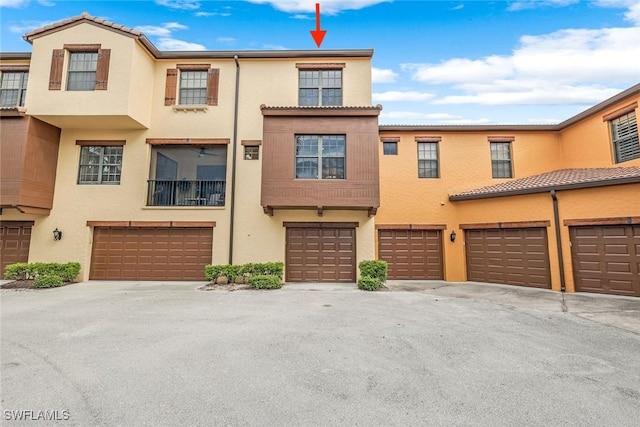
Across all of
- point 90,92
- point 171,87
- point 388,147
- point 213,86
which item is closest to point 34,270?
point 90,92

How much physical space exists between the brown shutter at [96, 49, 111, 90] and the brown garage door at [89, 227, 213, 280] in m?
5.39

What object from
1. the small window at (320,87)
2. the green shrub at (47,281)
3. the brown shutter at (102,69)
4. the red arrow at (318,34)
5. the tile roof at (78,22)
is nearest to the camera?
the green shrub at (47,281)

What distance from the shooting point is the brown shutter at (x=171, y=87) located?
37.4 feet

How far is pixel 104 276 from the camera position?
1084 centimetres

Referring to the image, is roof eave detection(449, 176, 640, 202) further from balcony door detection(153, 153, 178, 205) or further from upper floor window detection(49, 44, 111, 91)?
upper floor window detection(49, 44, 111, 91)

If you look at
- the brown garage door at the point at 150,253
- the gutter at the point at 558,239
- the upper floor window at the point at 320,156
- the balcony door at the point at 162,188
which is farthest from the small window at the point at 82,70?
the gutter at the point at 558,239

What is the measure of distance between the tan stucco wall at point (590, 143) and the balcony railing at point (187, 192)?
15399 mm

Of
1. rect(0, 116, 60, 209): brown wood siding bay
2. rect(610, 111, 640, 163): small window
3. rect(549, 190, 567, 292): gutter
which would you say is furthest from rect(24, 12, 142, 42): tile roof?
rect(610, 111, 640, 163): small window

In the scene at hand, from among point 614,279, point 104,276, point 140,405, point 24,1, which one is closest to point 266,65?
point 24,1

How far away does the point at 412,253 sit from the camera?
1236cm

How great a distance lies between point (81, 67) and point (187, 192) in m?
5.98

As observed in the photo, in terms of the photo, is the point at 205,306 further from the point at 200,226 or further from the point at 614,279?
the point at 614,279

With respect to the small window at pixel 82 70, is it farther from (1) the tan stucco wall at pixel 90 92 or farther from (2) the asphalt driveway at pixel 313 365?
(2) the asphalt driveway at pixel 313 365

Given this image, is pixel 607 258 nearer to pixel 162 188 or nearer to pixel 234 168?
pixel 234 168
